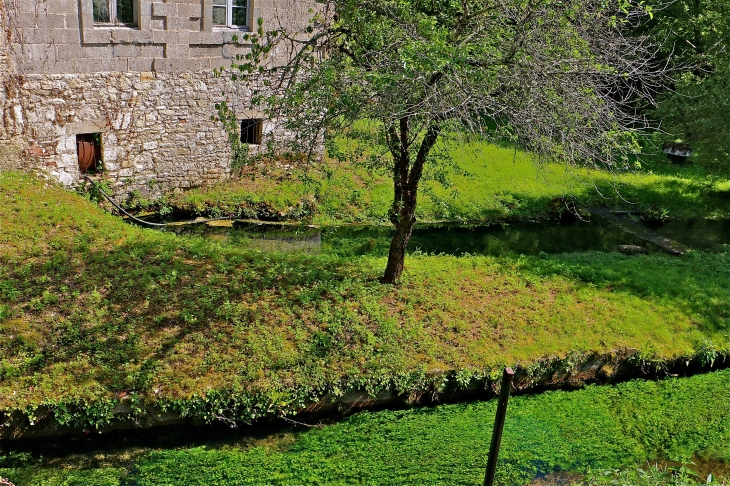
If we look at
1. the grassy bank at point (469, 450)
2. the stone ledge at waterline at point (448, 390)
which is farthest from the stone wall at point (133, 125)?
the grassy bank at point (469, 450)

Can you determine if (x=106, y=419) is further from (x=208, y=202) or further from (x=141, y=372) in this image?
(x=208, y=202)

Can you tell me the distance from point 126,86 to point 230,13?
227 centimetres

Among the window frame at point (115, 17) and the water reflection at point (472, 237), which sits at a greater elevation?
the window frame at point (115, 17)

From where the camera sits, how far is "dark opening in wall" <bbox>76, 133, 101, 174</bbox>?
38.3 ft

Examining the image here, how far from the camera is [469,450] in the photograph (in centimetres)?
761

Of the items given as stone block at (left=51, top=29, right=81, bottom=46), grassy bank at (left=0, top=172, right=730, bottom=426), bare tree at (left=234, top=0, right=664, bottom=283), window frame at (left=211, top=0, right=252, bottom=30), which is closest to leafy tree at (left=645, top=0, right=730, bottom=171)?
grassy bank at (left=0, top=172, right=730, bottom=426)

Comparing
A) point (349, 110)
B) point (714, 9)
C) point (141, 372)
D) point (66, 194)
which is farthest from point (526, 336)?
point (714, 9)

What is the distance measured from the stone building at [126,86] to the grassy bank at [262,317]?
→ 964 millimetres

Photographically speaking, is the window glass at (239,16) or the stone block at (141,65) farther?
the window glass at (239,16)

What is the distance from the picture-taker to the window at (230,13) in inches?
482

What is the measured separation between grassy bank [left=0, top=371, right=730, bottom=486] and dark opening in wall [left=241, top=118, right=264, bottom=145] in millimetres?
7377

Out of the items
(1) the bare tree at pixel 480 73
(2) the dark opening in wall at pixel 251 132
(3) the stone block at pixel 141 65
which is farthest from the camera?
(2) the dark opening in wall at pixel 251 132

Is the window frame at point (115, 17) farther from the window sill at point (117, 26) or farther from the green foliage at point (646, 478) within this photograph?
the green foliage at point (646, 478)

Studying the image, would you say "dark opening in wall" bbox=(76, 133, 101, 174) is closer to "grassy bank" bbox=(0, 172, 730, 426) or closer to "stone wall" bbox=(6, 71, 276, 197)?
"stone wall" bbox=(6, 71, 276, 197)
